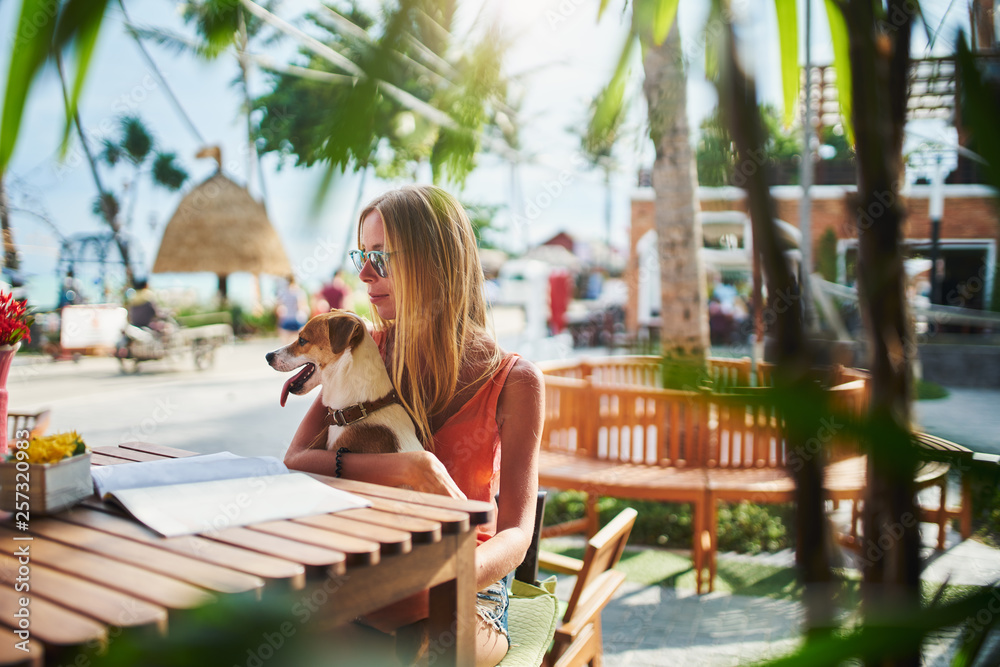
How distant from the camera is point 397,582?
1.26 meters

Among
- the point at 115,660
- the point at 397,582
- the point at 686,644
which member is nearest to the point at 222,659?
the point at 115,660

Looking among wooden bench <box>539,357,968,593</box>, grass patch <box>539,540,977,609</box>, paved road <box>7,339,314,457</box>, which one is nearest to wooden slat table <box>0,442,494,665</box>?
wooden bench <box>539,357,968,593</box>

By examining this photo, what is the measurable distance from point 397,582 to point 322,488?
0.34m

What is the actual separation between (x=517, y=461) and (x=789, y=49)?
153cm

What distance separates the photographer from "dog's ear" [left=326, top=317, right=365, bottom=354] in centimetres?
199

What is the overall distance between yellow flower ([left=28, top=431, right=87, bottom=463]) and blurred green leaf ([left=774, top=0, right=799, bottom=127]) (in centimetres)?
142

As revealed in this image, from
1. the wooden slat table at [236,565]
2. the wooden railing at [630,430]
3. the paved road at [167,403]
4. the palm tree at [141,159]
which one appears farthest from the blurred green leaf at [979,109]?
the palm tree at [141,159]

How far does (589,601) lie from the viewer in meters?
2.40

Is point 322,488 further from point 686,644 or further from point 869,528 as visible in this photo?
point 686,644

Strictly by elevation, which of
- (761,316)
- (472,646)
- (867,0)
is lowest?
(472,646)

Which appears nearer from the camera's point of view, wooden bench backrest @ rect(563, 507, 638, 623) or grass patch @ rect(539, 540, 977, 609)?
wooden bench backrest @ rect(563, 507, 638, 623)

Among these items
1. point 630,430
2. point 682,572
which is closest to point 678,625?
point 682,572

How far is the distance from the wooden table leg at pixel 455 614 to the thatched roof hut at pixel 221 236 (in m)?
0.72

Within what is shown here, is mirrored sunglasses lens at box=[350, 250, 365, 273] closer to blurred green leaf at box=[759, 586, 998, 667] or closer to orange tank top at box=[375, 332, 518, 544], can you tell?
orange tank top at box=[375, 332, 518, 544]
